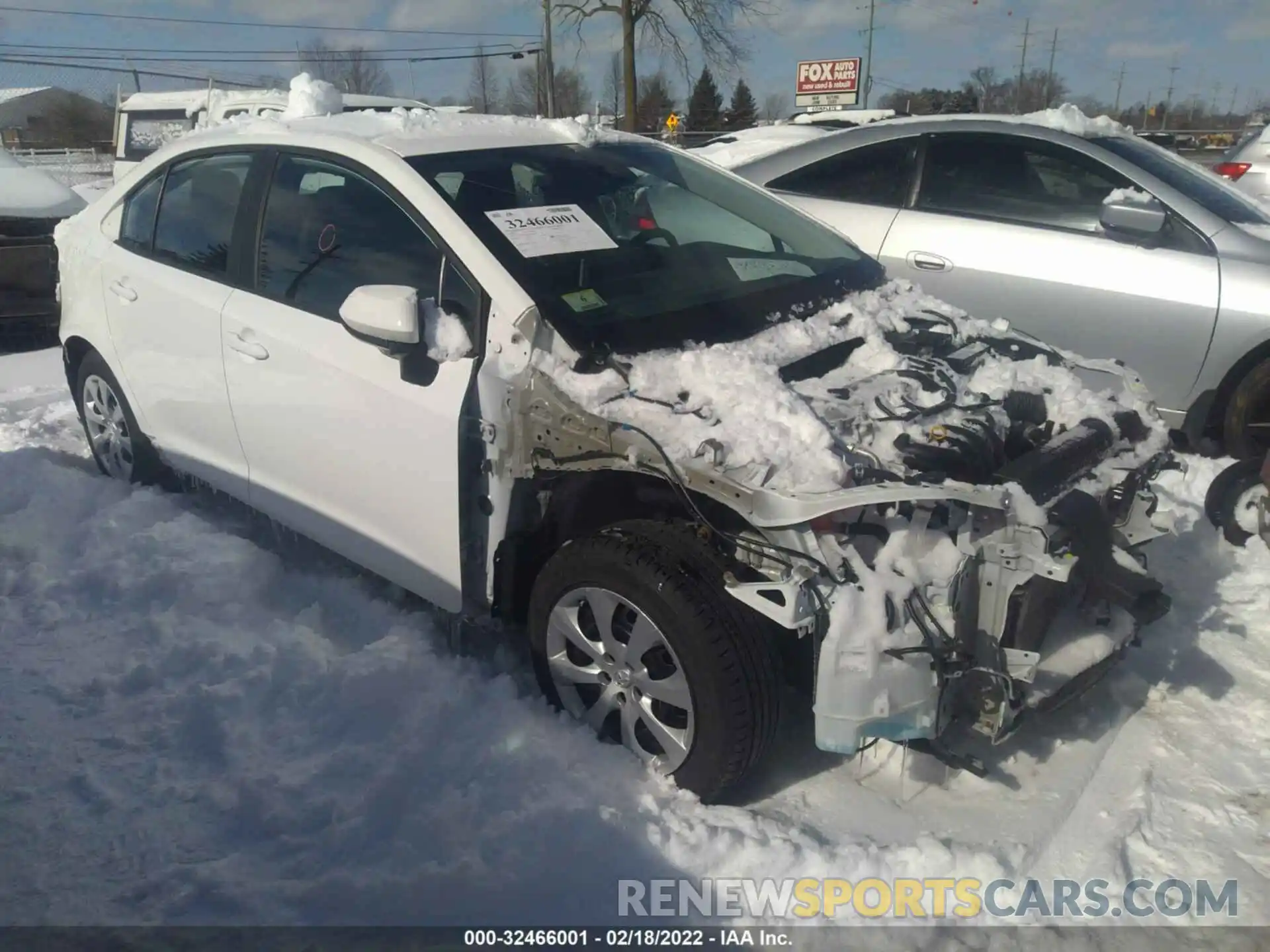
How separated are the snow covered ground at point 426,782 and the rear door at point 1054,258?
1543 millimetres

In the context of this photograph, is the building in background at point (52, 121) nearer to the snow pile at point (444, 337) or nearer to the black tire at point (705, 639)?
the snow pile at point (444, 337)

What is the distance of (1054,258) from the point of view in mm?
4879

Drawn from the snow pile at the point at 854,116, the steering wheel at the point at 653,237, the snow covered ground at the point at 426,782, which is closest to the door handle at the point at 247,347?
the snow covered ground at the point at 426,782

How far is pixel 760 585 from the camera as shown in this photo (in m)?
2.37

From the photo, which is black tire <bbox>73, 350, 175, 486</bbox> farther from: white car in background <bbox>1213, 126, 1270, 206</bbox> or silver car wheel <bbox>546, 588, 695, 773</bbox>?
white car in background <bbox>1213, 126, 1270, 206</bbox>

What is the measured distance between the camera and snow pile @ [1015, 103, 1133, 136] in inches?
202

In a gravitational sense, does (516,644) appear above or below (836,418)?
below

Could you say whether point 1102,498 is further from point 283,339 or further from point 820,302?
point 283,339

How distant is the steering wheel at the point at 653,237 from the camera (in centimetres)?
335

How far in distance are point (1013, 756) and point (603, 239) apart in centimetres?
205

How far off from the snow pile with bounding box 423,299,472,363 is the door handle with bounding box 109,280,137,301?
1851mm

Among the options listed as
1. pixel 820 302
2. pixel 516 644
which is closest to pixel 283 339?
pixel 516 644

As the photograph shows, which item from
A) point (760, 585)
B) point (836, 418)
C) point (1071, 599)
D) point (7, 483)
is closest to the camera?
point (760, 585)

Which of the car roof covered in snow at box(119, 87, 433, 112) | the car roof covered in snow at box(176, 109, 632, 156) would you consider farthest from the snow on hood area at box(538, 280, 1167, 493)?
the car roof covered in snow at box(119, 87, 433, 112)
